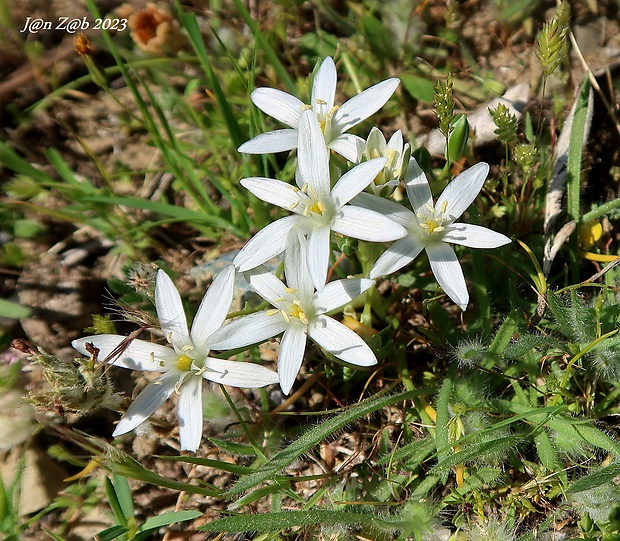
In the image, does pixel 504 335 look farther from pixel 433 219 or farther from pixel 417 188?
pixel 417 188

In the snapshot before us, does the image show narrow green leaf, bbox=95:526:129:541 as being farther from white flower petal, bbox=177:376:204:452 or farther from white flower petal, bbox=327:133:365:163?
white flower petal, bbox=327:133:365:163

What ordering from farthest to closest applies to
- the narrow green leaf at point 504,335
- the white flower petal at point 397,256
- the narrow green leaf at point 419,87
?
the narrow green leaf at point 419,87
the narrow green leaf at point 504,335
the white flower petal at point 397,256

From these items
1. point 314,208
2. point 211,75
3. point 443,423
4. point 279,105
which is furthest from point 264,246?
point 211,75

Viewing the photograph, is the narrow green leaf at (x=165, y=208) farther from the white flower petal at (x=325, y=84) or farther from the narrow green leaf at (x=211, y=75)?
the white flower petal at (x=325, y=84)

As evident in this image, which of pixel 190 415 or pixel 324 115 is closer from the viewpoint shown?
pixel 190 415

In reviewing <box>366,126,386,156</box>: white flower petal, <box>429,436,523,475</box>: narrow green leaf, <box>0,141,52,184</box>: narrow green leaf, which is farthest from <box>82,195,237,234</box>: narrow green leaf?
<box>429,436,523,475</box>: narrow green leaf

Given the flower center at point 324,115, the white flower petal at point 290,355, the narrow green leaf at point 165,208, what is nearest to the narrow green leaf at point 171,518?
the white flower petal at point 290,355

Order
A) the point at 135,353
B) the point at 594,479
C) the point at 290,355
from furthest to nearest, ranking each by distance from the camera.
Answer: the point at 135,353 < the point at 290,355 < the point at 594,479
